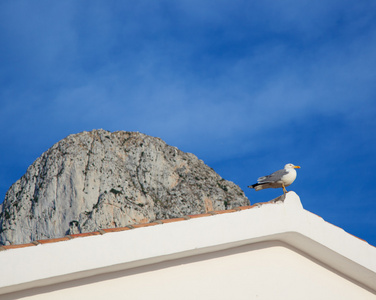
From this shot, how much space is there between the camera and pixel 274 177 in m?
7.54

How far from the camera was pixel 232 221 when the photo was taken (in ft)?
20.5

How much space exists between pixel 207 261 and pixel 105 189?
9834 cm

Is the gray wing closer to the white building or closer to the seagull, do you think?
the seagull

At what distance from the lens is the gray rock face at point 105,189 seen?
99125 mm

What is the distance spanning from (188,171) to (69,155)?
27000 millimetres

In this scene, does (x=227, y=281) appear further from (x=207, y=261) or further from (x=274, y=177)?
(x=274, y=177)

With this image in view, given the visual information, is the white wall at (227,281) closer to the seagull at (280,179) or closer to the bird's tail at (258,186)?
the seagull at (280,179)

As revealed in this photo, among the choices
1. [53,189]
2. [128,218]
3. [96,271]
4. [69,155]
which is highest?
[69,155]

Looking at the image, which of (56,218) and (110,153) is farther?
(110,153)

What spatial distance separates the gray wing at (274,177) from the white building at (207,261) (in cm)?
91

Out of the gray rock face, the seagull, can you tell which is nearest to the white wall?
the seagull

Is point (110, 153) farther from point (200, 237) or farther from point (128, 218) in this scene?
point (200, 237)

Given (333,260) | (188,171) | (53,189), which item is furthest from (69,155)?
(333,260)

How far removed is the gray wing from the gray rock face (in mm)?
85652
